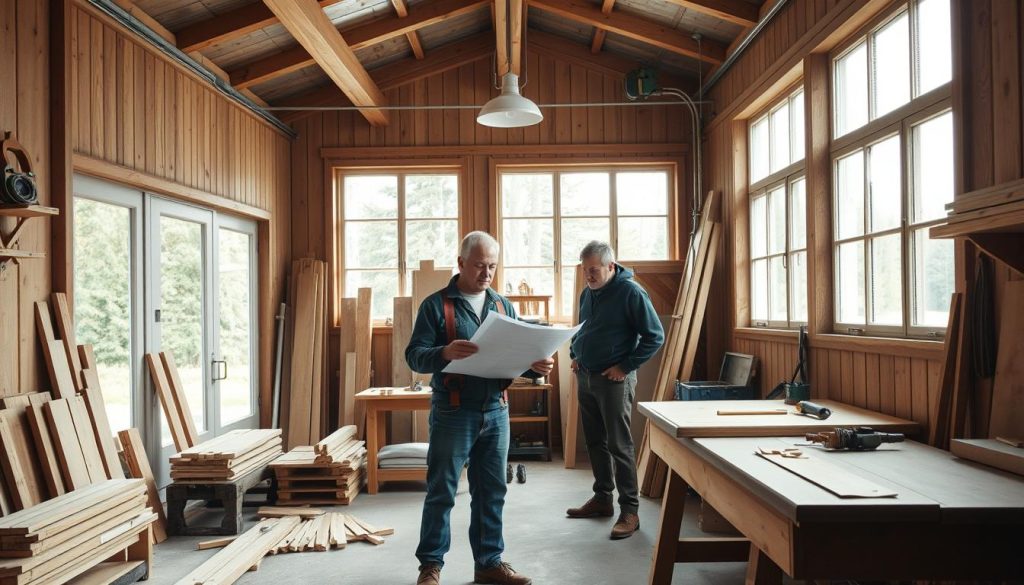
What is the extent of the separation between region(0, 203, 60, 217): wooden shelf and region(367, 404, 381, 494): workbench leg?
2.85 meters

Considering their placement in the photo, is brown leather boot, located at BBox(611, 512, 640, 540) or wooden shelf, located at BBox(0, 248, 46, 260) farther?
brown leather boot, located at BBox(611, 512, 640, 540)

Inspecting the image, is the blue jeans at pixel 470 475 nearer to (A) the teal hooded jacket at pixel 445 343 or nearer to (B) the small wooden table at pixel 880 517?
(A) the teal hooded jacket at pixel 445 343

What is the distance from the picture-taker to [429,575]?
3500mm

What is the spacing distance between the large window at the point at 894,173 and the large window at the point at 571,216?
3.09m

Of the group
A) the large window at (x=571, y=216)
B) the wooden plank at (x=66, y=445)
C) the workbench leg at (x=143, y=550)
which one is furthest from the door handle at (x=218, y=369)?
the large window at (x=571, y=216)

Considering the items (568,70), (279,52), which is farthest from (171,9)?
(568,70)

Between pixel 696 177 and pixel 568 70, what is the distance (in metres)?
1.75

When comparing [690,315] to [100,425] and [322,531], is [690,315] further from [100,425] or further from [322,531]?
[100,425]

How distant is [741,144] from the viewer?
20.6ft

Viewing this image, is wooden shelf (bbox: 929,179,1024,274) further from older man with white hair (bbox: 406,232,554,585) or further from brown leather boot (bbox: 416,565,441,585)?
brown leather boot (bbox: 416,565,441,585)

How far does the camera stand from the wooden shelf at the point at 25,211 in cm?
344

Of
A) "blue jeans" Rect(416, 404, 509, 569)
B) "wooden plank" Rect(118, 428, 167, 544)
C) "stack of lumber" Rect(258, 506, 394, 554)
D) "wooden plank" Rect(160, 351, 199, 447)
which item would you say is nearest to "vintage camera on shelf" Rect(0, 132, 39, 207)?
"wooden plank" Rect(118, 428, 167, 544)

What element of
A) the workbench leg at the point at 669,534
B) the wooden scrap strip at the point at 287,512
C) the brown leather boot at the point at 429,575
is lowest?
the wooden scrap strip at the point at 287,512

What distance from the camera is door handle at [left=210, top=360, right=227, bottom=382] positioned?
6.01 meters
